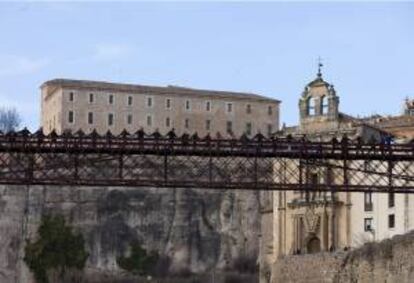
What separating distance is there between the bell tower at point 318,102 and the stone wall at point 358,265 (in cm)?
1443

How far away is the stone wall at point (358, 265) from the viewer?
60.1 m

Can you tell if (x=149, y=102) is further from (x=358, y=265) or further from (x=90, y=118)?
(x=358, y=265)

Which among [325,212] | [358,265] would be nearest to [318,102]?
[325,212]

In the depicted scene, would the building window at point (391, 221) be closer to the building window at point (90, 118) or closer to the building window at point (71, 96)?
the building window at point (90, 118)

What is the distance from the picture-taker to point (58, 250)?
11919 cm

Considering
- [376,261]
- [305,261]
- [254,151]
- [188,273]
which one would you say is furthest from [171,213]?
[254,151]

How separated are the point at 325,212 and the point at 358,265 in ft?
66.2

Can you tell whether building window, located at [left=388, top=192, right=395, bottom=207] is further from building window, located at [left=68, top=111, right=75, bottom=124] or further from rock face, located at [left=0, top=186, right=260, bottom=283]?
building window, located at [left=68, top=111, right=75, bottom=124]

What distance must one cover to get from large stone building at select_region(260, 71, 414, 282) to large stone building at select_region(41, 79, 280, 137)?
167ft

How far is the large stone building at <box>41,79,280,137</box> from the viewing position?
147000mm

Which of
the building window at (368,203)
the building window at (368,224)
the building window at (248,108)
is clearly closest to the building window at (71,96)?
the building window at (248,108)

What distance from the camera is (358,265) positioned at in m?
68.4

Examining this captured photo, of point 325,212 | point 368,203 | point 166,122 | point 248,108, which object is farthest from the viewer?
point 248,108

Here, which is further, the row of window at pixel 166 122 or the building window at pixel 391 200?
the row of window at pixel 166 122
